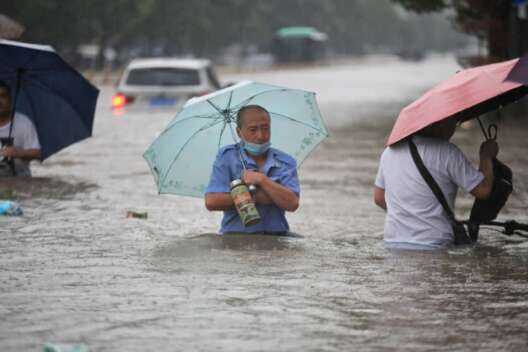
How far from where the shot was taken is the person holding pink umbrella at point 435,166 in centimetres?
850

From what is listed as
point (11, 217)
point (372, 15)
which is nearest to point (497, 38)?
point (11, 217)

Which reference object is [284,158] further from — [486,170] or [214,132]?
[486,170]

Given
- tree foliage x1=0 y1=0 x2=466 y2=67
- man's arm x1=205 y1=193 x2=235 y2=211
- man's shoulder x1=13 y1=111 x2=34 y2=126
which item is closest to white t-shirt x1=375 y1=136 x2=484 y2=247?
man's arm x1=205 y1=193 x2=235 y2=211

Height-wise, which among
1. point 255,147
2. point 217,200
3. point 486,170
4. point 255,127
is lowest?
point 217,200

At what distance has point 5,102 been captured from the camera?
520 inches

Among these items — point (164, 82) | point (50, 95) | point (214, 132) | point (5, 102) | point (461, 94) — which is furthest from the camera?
point (164, 82)

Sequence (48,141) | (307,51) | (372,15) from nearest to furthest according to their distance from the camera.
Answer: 1. (48,141)
2. (307,51)
3. (372,15)

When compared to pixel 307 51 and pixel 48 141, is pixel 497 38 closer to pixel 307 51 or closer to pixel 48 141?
pixel 48 141

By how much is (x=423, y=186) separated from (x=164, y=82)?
50.9 feet

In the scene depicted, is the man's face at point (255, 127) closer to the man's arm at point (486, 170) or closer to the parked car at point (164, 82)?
the man's arm at point (486, 170)

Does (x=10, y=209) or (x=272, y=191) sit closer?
(x=272, y=191)

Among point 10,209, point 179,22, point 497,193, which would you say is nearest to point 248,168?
point 497,193

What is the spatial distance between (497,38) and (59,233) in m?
19.1

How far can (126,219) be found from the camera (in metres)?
11.7
